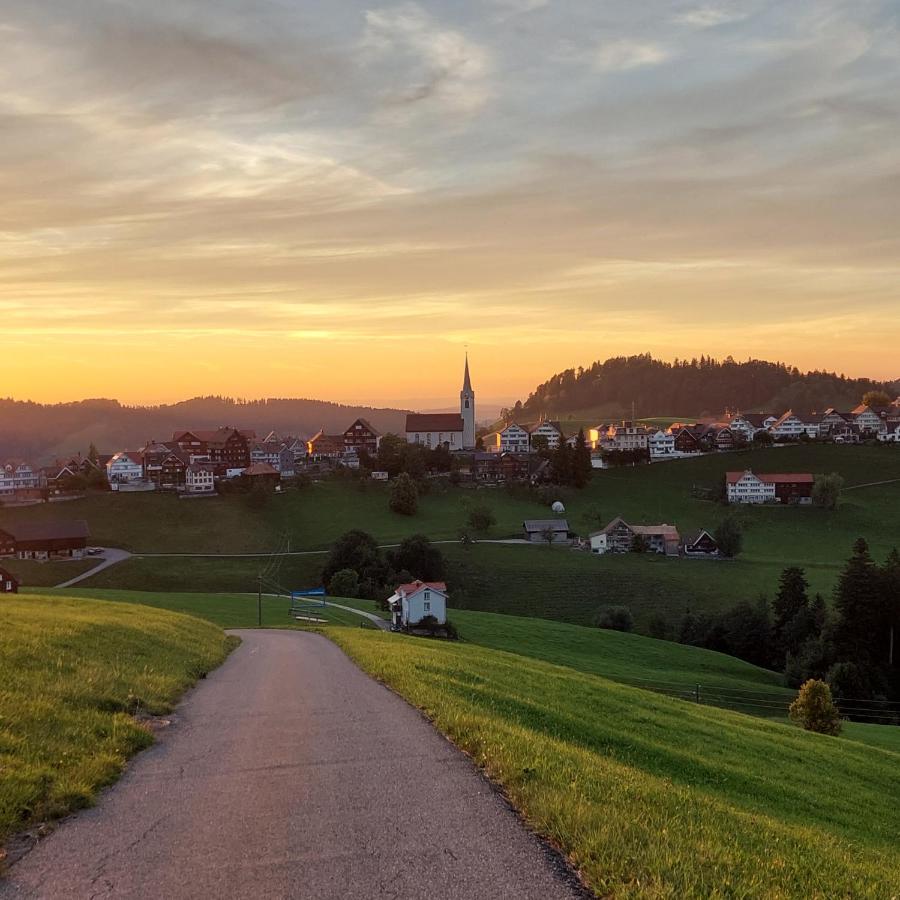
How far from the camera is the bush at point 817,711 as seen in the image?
33406 mm

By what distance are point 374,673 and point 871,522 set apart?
113 metres

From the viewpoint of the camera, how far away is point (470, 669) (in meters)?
21.3

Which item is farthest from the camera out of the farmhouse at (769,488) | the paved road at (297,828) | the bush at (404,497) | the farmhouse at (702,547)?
the farmhouse at (769,488)

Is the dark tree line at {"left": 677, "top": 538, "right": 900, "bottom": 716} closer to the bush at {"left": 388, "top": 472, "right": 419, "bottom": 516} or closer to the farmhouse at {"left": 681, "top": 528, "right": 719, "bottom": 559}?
the farmhouse at {"left": 681, "top": 528, "right": 719, "bottom": 559}

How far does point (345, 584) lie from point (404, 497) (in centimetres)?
3442

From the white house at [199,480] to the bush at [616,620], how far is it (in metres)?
78.9

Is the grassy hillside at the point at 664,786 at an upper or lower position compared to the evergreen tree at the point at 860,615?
upper

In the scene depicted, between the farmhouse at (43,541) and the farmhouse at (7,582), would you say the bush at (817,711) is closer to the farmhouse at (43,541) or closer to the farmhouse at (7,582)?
the farmhouse at (7,582)

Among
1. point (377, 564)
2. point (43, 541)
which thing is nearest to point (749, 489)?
point (377, 564)

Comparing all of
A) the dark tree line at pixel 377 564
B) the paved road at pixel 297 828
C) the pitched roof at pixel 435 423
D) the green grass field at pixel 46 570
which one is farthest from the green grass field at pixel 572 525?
the paved road at pixel 297 828

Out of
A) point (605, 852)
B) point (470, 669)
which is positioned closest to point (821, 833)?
point (605, 852)

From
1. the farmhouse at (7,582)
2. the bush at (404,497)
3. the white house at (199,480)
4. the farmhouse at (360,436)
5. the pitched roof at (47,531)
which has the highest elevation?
the farmhouse at (360,436)

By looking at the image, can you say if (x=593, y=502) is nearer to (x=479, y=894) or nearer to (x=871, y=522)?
(x=871, y=522)

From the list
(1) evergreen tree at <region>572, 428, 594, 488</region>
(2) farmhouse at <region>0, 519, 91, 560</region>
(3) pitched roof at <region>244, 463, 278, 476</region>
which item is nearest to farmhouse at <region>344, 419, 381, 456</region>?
(3) pitched roof at <region>244, 463, 278, 476</region>
